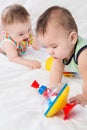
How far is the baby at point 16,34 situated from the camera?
1.38m

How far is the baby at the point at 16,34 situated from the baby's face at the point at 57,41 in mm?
293

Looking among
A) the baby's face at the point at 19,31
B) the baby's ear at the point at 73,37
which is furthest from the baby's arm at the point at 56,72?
the baby's face at the point at 19,31

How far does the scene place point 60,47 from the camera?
1.02 m

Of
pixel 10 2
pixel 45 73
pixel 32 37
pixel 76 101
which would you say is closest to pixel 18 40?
pixel 32 37

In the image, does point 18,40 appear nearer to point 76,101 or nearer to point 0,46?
point 0,46

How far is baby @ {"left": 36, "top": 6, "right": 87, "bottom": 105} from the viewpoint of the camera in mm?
986

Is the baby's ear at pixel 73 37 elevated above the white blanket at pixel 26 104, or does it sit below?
above

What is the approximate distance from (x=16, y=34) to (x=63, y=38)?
46 centimetres

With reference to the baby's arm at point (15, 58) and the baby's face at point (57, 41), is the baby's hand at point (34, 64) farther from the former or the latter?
the baby's face at point (57, 41)

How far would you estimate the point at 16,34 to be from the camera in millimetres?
1420

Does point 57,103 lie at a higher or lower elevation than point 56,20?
lower

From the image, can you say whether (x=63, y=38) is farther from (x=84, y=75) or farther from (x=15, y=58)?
(x=15, y=58)

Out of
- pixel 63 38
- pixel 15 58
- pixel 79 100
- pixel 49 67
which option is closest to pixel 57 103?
pixel 79 100

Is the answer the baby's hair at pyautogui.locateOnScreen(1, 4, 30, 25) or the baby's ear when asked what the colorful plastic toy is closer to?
the baby's hair at pyautogui.locateOnScreen(1, 4, 30, 25)
